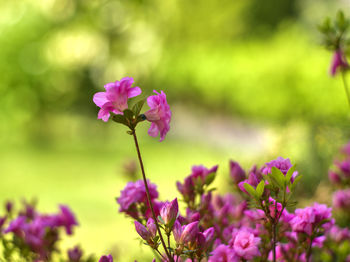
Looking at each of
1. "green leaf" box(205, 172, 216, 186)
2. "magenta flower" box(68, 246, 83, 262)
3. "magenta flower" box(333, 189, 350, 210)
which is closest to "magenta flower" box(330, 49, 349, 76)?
"magenta flower" box(333, 189, 350, 210)

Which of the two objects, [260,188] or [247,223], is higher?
[247,223]

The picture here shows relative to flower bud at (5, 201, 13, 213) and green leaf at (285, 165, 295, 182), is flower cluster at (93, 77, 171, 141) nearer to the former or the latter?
green leaf at (285, 165, 295, 182)

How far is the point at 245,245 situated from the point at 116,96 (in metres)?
0.45

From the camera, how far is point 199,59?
1362cm

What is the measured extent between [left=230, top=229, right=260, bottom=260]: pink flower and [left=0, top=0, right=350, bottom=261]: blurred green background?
5.04 metres

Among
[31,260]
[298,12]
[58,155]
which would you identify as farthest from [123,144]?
[298,12]

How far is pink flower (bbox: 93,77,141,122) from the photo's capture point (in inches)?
43.9

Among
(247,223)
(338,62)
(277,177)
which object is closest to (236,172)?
(247,223)

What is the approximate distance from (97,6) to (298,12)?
13.7 meters

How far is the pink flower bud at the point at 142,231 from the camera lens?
3.71ft

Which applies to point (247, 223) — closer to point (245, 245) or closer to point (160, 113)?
point (245, 245)

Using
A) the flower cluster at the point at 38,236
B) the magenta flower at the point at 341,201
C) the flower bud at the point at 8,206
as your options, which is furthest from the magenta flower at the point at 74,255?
the magenta flower at the point at 341,201

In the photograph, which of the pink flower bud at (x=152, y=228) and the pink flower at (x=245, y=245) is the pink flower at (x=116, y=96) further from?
the pink flower at (x=245, y=245)

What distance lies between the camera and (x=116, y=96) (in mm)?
1120
